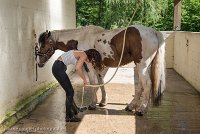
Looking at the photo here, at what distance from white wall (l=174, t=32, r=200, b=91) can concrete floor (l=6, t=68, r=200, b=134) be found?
0.80 m

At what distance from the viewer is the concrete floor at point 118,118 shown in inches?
187

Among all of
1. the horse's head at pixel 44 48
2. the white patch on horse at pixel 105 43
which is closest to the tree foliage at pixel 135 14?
the horse's head at pixel 44 48

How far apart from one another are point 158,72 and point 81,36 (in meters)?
1.60

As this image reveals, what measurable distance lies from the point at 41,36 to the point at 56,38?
29cm

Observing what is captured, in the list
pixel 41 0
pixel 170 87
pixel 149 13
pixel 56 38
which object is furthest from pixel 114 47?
pixel 149 13

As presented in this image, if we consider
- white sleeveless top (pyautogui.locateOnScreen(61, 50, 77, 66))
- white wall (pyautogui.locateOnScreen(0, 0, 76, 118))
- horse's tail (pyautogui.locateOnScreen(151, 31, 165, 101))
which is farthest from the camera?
horse's tail (pyautogui.locateOnScreen(151, 31, 165, 101))

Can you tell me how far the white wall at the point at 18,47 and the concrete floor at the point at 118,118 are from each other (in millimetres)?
433

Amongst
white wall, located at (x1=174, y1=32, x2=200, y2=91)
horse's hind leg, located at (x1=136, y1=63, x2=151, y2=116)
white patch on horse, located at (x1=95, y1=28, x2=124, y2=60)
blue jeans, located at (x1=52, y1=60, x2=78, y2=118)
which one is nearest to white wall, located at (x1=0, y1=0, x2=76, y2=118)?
blue jeans, located at (x1=52, y1=60, x2=78, y2=118)

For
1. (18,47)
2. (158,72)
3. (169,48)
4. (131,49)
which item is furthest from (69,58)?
(169,48)

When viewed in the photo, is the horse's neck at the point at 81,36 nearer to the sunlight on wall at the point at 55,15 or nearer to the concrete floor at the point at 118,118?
the concrete floor at the point at 118,118

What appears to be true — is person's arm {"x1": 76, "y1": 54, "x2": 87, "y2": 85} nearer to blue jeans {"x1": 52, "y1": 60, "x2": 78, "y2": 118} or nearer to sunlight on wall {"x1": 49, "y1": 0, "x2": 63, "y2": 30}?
blue jeans {"x1": 52, "y1": 60, "x2": 78, "y2": 118}

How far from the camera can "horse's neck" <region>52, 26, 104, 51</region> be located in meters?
6.15

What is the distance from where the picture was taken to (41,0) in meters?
7.11

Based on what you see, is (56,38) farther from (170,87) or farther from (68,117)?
(170,87)
